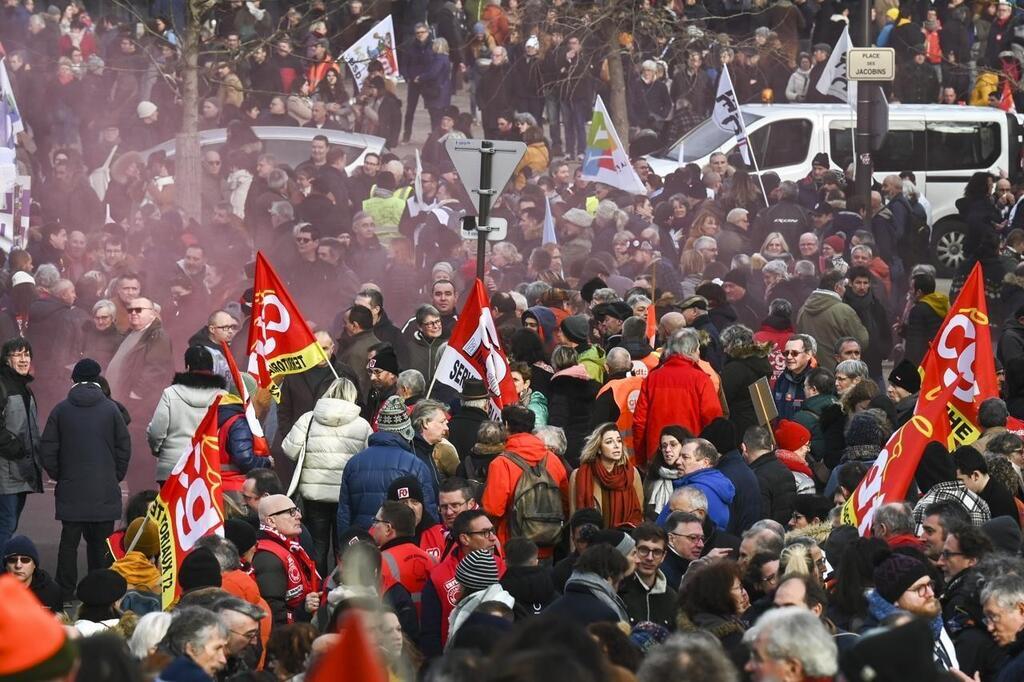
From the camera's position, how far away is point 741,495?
34.3 feet

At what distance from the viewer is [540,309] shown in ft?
49.1

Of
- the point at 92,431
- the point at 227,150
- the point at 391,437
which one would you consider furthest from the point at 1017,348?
the point at 227,150

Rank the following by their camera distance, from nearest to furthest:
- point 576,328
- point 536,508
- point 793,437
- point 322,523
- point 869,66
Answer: point 536,508 → point 793,437 → point 322,523 → point 576,328 → point 869,66

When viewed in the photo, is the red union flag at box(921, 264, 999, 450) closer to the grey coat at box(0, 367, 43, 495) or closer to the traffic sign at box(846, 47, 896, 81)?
the grey coat at box(0, 367, 43, 495)

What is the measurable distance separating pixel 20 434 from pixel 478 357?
2.74 m

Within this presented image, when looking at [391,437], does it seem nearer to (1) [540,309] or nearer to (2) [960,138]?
(1) [540,309]

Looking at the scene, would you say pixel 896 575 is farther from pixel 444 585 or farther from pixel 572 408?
pixel 572 408

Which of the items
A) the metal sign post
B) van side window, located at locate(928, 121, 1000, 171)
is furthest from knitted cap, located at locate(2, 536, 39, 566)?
van side window, located at locate(928, 121, 1000, 171)

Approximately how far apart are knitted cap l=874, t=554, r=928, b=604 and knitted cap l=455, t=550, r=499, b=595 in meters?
1.65

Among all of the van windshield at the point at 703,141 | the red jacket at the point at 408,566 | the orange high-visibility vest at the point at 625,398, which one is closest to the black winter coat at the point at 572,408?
the orange high-visibility vest at the point at 625,398

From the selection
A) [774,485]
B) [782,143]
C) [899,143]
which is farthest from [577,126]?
[774,485]

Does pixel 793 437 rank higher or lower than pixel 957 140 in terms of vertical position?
higher

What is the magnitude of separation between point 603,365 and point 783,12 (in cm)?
1720

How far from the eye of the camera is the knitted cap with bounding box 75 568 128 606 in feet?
27.7
